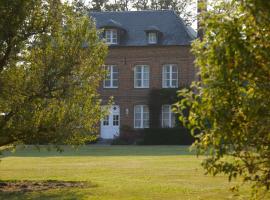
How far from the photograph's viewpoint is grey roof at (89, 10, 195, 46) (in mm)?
44562

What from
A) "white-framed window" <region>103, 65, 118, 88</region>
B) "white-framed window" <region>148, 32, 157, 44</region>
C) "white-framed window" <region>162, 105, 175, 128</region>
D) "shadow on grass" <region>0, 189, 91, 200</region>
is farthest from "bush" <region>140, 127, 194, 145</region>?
"shadow on grass" <region>0, 189, 91, 200</region>

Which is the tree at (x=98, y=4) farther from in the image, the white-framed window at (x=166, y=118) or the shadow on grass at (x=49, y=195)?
the shadow on grass at (x=49, y=195)

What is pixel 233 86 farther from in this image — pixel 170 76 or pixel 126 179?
pixel 170 76

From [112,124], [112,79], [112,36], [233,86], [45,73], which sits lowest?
[233,86]

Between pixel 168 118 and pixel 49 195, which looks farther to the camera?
pixel 168 118

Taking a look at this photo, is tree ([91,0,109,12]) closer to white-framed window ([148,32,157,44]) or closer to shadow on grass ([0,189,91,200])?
white-framed window ([148,32,157,44])

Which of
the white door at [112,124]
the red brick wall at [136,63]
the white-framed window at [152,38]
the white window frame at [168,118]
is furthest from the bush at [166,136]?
the white-framed window at [152,38]

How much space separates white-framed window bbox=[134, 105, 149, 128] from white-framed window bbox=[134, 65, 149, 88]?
5.57 ft

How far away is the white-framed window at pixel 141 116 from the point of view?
4444cm

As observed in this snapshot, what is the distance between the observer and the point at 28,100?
562 inches

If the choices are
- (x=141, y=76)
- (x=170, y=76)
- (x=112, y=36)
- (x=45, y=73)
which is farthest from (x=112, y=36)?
(x=45, y=73)

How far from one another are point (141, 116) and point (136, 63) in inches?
161

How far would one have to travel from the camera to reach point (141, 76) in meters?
45.1

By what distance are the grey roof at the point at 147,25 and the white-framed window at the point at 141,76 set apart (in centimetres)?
184
